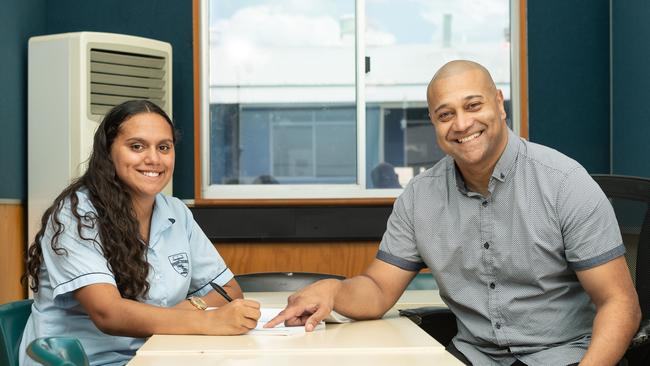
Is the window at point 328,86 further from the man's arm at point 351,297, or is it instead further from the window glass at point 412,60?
the man's arm at point 351,297

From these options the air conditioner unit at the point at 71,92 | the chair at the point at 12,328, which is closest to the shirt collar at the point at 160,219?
the chair at the point at 12,328

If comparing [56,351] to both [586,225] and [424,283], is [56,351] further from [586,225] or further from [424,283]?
[424,283]

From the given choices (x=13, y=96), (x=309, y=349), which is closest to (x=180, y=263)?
(x=309, y=349)

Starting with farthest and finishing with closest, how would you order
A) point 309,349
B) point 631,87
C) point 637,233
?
1. point 631,87
2. point 637,233
3. point 309,349

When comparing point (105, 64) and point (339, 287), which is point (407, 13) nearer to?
point (105, 64)

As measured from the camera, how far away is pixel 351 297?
223 cm

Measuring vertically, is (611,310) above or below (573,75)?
below

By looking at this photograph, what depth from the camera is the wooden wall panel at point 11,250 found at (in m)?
4.14

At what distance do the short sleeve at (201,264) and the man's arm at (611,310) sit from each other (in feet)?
3.56

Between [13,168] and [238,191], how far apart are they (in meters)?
1.22

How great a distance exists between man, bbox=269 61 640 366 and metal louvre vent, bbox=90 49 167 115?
242cm


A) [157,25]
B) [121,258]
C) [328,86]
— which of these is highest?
[157,25]

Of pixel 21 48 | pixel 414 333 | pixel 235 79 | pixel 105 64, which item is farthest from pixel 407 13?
pixel 414 333

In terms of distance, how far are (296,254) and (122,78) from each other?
1329 millimetres
